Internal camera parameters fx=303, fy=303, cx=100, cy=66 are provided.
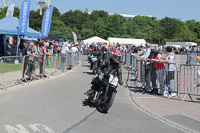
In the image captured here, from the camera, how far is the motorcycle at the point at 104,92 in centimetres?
783

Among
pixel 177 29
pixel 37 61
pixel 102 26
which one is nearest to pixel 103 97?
pixel 37 61

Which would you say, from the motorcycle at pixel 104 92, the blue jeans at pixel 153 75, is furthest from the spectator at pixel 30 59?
the motorcycle at pixel 104 92

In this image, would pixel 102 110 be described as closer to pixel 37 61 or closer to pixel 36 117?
pixel 36 117

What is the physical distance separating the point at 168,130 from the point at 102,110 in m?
2.06

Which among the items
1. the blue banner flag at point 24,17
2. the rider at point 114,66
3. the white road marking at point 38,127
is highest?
the blue banner flag at point 24,17

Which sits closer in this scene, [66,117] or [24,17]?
[66,117]

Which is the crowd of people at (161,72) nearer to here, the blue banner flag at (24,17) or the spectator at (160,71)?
the spectator at (160,71)

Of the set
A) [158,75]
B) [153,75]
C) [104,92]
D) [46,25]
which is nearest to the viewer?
[104,92]

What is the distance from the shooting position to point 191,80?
1093 cm

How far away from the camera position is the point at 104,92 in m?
8.24

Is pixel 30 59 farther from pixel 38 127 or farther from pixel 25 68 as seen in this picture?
pixel 38 127

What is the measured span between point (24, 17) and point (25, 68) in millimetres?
9513

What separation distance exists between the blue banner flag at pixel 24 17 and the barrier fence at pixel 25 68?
5660 millimetres

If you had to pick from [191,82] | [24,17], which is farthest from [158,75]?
[24,17]
